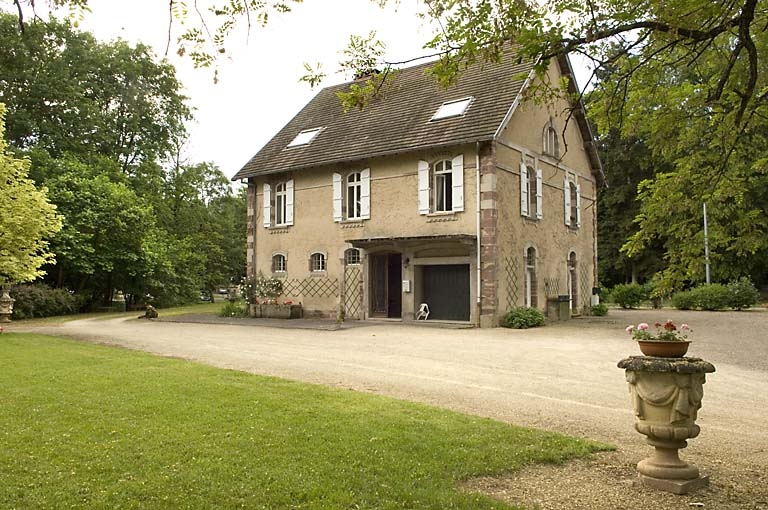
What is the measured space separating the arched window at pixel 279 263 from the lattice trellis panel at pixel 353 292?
3.22 m

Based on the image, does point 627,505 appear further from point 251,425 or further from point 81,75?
point 81,75

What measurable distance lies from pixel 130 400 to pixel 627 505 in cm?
554

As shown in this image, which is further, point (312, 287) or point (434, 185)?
point (312, 287)

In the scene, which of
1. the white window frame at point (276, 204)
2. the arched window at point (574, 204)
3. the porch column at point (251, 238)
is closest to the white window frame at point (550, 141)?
the arched window at point (574, 204)

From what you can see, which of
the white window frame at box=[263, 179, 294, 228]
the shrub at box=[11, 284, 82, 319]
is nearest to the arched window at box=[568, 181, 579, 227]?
the white window frame at box=[263, 179, 294, 228]

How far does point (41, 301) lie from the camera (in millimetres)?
27625

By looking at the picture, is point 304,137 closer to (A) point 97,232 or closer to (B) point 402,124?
(B) point 402,124

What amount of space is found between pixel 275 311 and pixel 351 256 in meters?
3.54

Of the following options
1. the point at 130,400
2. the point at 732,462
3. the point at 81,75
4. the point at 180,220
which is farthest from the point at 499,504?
the point at 180,220

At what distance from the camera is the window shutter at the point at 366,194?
928 inches

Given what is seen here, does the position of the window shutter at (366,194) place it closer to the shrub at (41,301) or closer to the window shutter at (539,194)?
the window shutter at (539,194)

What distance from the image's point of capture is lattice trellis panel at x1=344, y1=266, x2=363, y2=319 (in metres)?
23.7

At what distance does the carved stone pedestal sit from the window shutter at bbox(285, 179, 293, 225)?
21.5m

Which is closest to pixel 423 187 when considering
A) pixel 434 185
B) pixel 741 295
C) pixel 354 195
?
pixel 434 185
